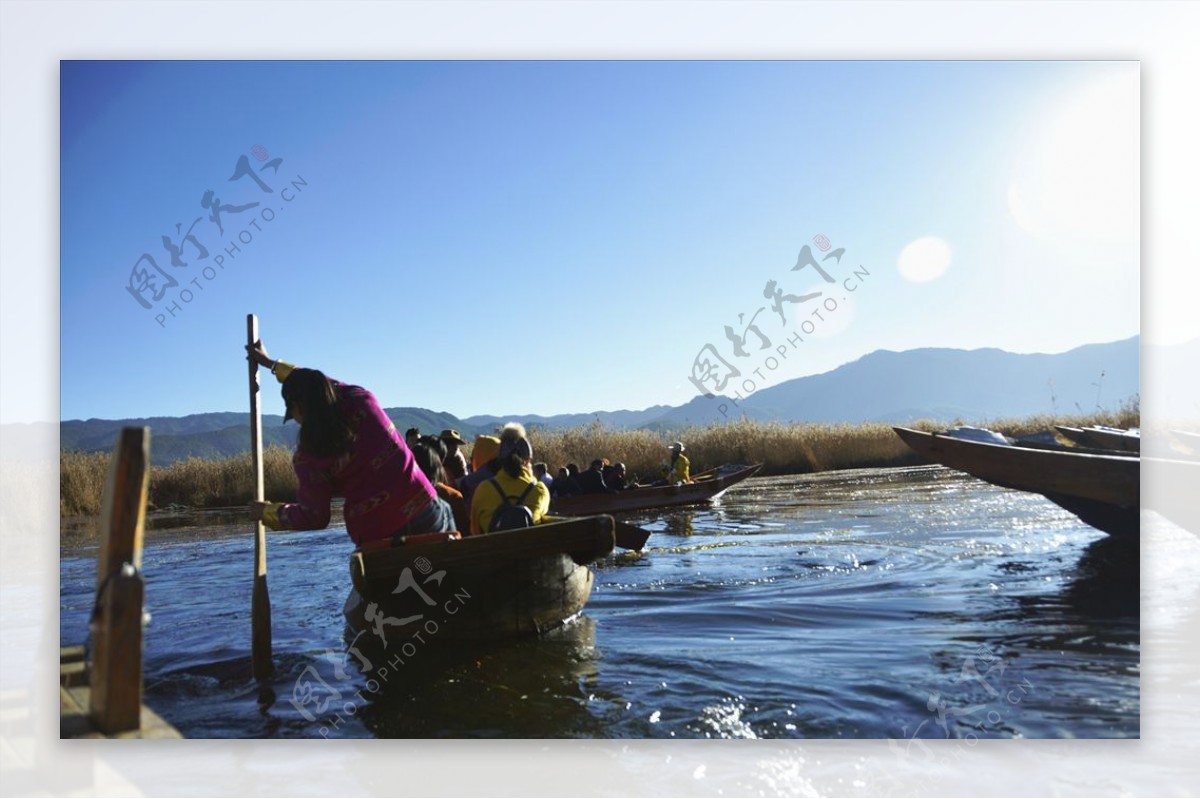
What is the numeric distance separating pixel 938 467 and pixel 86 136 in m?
16.0

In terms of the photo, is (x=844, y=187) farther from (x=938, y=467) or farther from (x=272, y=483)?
(x=938, y=467)

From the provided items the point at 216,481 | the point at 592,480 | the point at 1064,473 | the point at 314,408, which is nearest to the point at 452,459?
the point at 314,408

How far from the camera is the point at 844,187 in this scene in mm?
5227

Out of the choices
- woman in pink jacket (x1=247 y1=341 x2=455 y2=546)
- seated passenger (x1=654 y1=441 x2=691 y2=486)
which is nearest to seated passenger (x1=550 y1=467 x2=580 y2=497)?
seated passenger (x1=654 y1=441 x2=691 y2=486)

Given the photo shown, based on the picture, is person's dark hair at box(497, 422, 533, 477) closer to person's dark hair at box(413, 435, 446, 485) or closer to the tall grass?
person's dark hair at box(413, 435, 446, 485)

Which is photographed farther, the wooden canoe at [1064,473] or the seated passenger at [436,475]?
the seated passenger at [436,475]

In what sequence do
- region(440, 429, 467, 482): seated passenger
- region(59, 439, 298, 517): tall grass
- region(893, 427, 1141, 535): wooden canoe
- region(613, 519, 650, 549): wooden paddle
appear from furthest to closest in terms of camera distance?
1. region(59, 439, 298, 517): tall grass
2. region(440, 429, 467, 482): seated passenger
3. region(613, 519, 650, 549): wooden paddle
4. region(893, 427, 1141, 535): wooden canoe

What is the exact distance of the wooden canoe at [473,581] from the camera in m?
4.50

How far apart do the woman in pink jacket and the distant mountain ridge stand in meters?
0.78

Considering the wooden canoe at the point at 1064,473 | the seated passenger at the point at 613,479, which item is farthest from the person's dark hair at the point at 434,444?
the seated passenger at the point at 613,479

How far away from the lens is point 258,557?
475 centimetres

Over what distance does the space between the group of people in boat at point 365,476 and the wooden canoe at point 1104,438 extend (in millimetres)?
3093

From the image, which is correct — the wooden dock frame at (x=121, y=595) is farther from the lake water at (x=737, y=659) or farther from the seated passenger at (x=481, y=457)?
the seated passenger at (x=481, y=457)

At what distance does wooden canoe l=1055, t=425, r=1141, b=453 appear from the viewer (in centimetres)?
515
